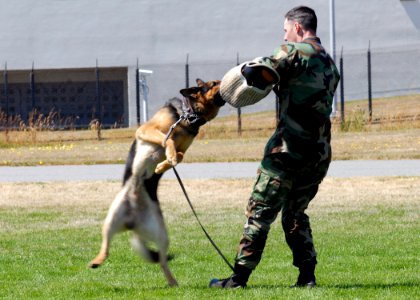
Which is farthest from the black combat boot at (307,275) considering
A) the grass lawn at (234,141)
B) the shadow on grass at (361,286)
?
the grass lawn at (234,141)

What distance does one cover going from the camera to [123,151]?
2291 centimetres

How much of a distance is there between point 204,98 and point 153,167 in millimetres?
674

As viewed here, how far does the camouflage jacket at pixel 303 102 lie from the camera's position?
269 inches

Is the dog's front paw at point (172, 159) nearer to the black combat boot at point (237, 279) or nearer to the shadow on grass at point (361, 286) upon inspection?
the black combat boot at point (237, 279)

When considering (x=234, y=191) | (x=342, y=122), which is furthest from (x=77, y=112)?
(x=234, y=191)

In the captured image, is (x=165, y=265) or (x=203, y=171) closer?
(x=165, y=265)

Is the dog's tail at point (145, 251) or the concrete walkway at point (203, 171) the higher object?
the dog's tail at point (145, 251)

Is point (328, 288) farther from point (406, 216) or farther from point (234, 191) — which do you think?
point (234, 191)

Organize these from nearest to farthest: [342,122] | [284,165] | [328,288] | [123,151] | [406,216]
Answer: [284,165]
[328,288]
[406,216]
[123,151]
[342,122]

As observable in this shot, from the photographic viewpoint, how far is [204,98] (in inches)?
285

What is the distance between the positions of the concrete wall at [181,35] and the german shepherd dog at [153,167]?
2736 centimetres

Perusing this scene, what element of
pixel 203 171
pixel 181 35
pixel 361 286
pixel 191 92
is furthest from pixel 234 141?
pixel 191 92

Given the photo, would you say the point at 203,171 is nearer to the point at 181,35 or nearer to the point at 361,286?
the point at 361,286

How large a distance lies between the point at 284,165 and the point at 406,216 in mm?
5595
